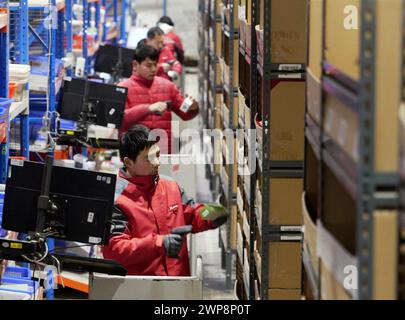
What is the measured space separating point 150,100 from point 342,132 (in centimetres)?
663

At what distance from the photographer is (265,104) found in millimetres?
5281

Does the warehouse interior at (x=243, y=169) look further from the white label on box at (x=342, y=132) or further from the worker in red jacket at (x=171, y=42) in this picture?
the worker in red jacket at (x=171, y=42)

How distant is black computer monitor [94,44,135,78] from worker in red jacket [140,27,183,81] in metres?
0.29

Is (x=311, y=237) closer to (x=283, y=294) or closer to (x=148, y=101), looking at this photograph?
(x=283, y=294)

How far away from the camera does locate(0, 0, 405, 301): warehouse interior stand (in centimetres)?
262

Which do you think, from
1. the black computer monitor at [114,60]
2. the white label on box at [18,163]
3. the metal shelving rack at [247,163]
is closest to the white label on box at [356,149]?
the white label on box at [18,163]

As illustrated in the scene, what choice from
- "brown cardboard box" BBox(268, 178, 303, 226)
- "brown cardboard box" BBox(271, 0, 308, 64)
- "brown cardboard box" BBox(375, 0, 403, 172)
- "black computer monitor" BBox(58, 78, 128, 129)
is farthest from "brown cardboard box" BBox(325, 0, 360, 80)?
"black computer monitor" BBox(58, 78, 128, 129)

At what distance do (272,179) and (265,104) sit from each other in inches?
15.5

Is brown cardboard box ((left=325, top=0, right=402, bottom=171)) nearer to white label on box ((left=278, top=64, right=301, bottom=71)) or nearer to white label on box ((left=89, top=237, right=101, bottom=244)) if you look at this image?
white label on box ((left=278, top=64, right=301, bottom=71))

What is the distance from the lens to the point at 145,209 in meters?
5.66

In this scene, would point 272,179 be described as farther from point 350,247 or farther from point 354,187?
point 354,187

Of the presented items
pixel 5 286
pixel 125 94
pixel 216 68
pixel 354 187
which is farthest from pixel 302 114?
pixel 216 68

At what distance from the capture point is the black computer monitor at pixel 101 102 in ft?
28.8

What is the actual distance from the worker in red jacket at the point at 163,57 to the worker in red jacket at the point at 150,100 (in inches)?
82.2
